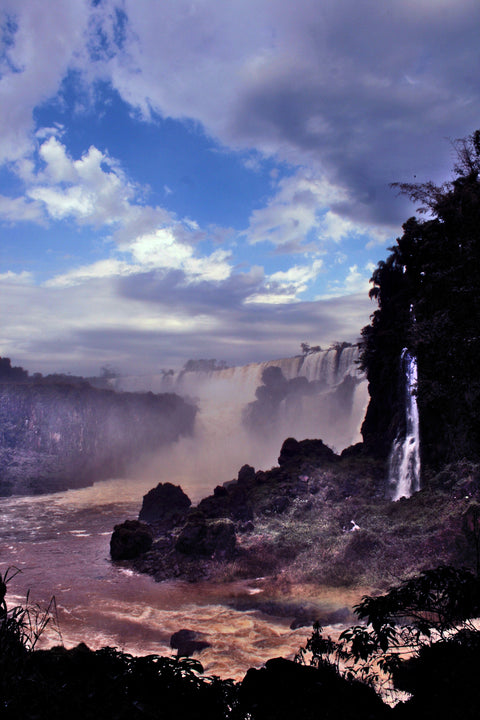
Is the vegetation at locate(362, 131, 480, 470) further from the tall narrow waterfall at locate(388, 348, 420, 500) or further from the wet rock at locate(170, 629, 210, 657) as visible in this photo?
the wet rock at locate(170, 629, 210, 657)

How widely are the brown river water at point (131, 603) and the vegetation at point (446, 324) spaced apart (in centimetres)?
1057

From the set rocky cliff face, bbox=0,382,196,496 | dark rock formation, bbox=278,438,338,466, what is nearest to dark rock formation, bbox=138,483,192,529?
dark rock formation, bbox=278,438,338,466

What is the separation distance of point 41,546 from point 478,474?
89.2ft

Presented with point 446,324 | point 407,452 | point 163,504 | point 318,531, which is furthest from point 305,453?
point 446,324

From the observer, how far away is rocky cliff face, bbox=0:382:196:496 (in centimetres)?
5684

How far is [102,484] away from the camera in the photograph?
58.9 metres

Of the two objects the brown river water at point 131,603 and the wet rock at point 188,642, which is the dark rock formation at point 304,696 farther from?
the wet rock at point 188,642

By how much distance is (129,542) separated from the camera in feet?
87.2

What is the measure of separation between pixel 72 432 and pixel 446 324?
57949mm

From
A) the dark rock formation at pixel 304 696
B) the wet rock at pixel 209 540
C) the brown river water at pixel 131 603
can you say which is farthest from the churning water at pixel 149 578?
the dark rock formation at pixel 304 696

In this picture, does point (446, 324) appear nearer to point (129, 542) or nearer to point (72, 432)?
point (129, 542)

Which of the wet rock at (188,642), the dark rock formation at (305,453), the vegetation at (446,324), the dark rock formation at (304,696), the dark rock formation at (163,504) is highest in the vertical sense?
the vegetation at (446,324)

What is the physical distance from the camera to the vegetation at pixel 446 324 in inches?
773

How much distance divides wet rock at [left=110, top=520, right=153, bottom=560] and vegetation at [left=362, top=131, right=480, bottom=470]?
17.9 meters
